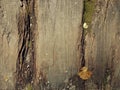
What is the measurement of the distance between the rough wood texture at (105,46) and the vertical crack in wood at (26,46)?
1.24 ft

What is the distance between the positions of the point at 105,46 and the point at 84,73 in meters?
0.24

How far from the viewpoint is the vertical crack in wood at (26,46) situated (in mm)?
2133

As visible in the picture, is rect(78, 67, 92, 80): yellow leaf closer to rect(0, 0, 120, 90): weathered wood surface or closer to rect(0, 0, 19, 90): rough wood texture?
rect(0, 0, 120, 90): weathered wood surface

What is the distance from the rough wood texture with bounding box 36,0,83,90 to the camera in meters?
2.11

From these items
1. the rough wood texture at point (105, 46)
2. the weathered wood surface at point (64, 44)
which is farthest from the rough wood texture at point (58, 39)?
the rough wood texture at point (105, 46)

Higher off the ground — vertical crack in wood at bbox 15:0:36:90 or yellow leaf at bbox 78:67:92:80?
vertical crack in wood at bbox 15:0:36:90

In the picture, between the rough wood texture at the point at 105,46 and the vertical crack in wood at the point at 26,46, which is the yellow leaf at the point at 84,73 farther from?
the vertical crack in wood at the point at 26,46

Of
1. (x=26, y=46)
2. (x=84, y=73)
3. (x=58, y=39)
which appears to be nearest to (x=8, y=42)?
(x=26, y=46)

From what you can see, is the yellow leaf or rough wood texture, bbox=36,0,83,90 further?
the yellow leaf

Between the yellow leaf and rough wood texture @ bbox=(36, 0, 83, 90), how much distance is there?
1.7 inches

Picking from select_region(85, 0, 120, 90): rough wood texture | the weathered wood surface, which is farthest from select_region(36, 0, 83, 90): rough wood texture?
select_region(85, 0, 120, 90): rough wood texture

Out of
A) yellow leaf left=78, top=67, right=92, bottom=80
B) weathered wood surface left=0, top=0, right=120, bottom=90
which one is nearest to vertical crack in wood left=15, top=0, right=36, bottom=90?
weathered wood surface left=0, top=0, right=120, bottom=90

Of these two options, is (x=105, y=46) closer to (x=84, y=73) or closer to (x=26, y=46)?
(x=84, y=73)

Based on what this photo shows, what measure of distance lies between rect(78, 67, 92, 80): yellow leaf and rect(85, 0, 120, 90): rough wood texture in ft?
0.12
